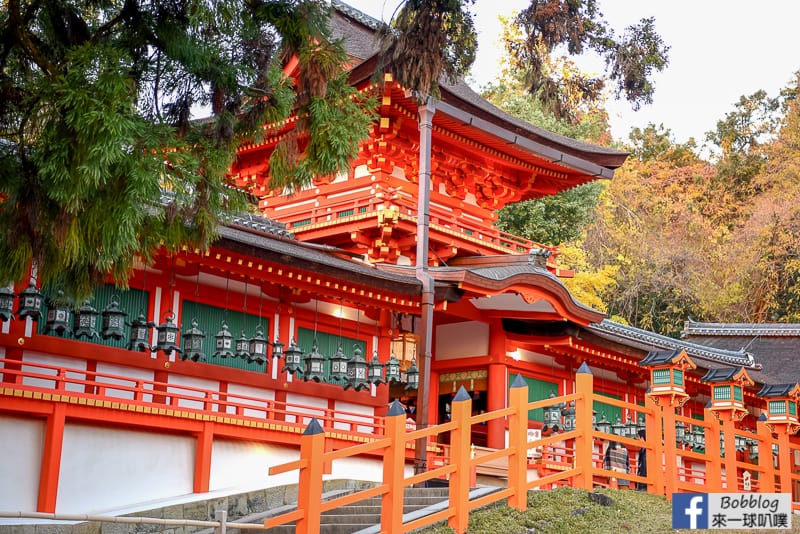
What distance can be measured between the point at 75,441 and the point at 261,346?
3.31 meters

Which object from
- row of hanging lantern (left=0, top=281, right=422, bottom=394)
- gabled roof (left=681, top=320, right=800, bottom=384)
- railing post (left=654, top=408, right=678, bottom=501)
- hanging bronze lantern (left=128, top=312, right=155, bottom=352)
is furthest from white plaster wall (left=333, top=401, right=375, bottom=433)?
gabled roof (left=681, top=320, right=800, bottom=384)

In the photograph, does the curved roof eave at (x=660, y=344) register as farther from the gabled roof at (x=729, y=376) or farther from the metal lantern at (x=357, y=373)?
the metal lantern at (x=357, y=373)

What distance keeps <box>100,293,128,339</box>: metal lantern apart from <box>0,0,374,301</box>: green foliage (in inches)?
164

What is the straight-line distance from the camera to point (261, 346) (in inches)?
629

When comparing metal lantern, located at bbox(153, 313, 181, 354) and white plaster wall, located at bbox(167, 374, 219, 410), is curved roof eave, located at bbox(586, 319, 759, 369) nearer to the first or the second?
white plaster wall, located at bbox(167, 374, 219, 410)

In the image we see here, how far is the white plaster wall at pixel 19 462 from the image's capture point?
1297 centimetres

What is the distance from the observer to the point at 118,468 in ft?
46.6

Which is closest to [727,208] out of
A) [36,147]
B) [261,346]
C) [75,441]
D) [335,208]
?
[335,208]

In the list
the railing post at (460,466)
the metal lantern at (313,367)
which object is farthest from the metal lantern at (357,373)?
the railing post at (460,466)

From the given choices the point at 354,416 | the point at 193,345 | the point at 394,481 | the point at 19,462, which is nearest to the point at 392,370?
the point at 354,416

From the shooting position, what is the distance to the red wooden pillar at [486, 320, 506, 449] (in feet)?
66.8

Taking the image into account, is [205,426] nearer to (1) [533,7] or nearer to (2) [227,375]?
(2) [227,375]

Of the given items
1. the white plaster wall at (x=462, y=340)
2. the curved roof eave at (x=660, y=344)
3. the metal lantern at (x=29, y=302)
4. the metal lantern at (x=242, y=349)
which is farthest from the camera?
the curved roof eave at (x=660, y=344)

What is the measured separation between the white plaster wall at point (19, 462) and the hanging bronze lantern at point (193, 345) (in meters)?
2.48
